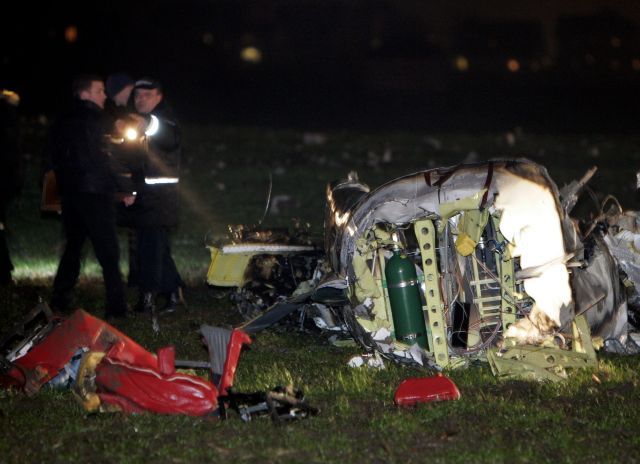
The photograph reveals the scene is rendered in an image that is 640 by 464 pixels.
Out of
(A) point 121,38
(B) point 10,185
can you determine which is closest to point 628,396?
(B) point 10,185

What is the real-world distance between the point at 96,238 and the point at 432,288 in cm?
335

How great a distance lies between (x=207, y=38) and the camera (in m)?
47.1

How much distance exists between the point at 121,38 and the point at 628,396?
40171 millimetres

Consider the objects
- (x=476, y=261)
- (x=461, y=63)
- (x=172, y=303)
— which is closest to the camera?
(x=476, y=261)

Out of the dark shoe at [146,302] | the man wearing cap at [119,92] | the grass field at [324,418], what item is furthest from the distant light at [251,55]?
the dark shoe at [146,302]

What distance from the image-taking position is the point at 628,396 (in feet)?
21.3

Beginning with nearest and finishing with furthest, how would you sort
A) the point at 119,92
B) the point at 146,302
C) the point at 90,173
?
the point at 90,173
the point at 146,302
the point at 119,92

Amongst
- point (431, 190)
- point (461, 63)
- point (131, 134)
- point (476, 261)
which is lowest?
point (476, 261)

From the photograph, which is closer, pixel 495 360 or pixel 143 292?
pixel 495 360

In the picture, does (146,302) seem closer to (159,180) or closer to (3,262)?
(159,180)

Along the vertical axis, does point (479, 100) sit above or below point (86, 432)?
above

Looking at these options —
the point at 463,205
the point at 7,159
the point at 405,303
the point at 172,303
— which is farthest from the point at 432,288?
the point at 7,159

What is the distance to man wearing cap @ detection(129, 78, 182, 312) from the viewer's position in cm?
930

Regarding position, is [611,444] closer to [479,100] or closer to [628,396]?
[628,396]
